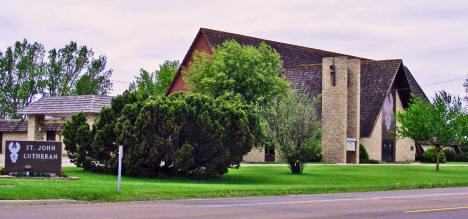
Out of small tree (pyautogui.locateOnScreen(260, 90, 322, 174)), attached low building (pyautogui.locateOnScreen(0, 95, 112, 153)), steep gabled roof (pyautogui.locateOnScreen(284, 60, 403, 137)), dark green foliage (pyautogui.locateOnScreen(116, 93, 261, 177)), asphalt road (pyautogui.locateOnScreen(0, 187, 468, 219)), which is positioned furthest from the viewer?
steep gabled roof (pyautogui.locateOnScreen(284, 60, 403, 137))

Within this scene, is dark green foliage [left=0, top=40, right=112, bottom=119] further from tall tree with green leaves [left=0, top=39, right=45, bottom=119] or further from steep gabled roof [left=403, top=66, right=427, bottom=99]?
steep gabled roof [left=403, top=66, right=427, bottom=99]

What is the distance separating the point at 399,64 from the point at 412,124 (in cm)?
1722

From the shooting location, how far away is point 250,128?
30531 millimetres

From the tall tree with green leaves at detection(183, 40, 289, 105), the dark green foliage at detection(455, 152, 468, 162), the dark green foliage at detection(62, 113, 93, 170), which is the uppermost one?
the tall tree with green leaves at detection(183, 40, 289, 105)

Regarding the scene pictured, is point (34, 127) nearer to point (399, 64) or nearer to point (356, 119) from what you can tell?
point (356, 119)

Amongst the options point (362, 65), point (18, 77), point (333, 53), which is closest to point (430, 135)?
point (362, 65)

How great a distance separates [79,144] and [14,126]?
30.0m

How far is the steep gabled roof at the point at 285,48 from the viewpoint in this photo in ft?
189

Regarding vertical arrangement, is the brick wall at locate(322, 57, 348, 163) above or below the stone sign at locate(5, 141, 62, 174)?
above

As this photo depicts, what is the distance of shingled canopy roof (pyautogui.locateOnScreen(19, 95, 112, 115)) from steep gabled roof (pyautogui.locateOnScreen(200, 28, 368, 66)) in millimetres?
11868

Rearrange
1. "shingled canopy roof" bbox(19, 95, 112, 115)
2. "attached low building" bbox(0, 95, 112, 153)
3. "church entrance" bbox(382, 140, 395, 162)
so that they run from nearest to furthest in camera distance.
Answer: "shingled canopy roof" bbox(19, 95, 112, 115) < "attached low building" bbox(0, 95, 112, 153) < "church entrance" bbox(382, 140, 395, 162)

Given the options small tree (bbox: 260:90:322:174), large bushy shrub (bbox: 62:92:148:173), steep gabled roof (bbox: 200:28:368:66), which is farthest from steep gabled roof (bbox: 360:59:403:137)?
large bushy shrub (bbox: 62:92:148:173)

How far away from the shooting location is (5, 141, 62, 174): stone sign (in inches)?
903

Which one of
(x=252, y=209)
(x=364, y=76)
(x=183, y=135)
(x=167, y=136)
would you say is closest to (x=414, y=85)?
(x=364, y=76)
